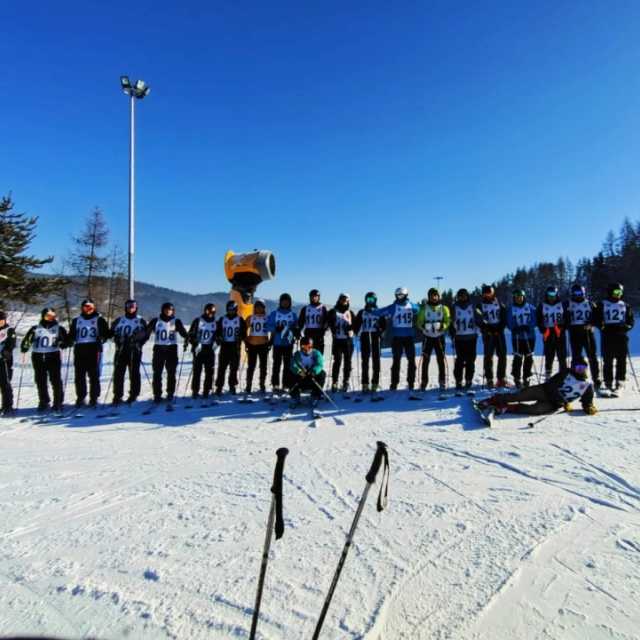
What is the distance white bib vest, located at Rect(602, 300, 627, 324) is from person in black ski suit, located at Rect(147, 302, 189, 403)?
8.70 metres

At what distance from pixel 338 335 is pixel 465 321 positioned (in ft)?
8.86

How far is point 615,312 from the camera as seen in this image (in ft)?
27.3

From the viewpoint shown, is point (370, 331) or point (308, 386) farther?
point (370, 331)

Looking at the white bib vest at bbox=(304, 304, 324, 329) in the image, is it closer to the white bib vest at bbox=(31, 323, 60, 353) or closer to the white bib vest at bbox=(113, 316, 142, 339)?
the white bib vest at bbox=(113, 316, 142, 339)

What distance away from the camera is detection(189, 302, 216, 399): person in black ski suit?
886 cm

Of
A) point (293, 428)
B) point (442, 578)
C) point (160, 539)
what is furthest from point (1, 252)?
point (442, 578)

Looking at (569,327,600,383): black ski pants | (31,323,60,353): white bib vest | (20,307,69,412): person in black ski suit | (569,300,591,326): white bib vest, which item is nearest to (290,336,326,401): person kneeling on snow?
(20,307,69,412): person in black ski suit

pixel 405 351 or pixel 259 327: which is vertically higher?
pixel 259 327

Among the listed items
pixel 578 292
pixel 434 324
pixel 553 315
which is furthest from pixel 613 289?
pixel 434 324

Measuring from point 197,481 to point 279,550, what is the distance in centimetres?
178

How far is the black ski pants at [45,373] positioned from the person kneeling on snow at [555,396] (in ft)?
26.6

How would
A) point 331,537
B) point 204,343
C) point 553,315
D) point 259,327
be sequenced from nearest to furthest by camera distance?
point 331,537
point 553,315
point 204,343
point 259,327

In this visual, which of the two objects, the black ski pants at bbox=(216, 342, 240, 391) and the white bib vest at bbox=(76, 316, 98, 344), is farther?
the black ski pants at bbox=(216, 342, 240, 391)

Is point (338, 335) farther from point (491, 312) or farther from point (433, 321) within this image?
point (491, 312)
